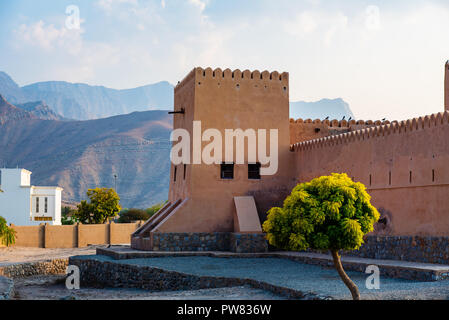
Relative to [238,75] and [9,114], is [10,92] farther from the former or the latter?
[238,75]

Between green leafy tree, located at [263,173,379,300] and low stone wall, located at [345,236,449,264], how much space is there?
4.50 m

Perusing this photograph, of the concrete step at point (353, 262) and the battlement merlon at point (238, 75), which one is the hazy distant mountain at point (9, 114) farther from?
the battlement merlon at point (238, 75)

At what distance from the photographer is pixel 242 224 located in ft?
67.1

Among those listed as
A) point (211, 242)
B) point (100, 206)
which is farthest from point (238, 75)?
point (100, 206)

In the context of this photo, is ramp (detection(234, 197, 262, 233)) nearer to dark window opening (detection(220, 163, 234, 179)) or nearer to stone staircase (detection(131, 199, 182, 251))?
dark window opening (detection(220, 163, 234, 179))

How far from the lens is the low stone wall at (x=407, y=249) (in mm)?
14695

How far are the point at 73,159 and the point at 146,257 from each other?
86222 mm

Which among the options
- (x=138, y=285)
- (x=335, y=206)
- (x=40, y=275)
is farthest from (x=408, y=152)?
(x=40, y=275)

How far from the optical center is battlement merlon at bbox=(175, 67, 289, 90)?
70.6 feet

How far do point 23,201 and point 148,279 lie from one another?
110ft

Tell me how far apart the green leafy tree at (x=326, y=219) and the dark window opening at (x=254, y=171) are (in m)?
10.6

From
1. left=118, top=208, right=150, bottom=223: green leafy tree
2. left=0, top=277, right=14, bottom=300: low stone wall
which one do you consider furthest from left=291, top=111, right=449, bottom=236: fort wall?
left=118, top=208, right=150, bottom=223: green leafy tree

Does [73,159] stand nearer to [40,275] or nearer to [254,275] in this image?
[40,275]

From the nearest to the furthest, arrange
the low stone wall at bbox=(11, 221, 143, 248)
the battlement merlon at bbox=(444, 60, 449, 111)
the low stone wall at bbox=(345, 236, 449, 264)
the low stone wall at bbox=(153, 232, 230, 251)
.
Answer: the low stone wall at bbox=(345, 236, 449, 264) < the low stone wall at bbox=(153, 232, 230, 251) < the battlement merlon at bbox=(444, 60, 449, 111) < the low stone wall at bbox=(11, 221, 143, 248)
